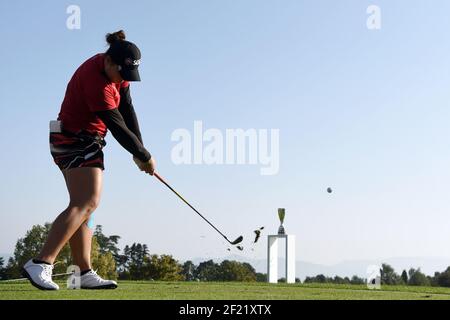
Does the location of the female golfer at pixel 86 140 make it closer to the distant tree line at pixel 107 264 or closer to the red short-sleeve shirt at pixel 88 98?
the red short-sleeve shirt at pixel 88 98

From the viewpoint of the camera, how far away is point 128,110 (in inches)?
265

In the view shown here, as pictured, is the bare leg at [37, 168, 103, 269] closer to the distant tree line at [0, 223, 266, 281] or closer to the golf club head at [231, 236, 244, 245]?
the golf club head at [231, 236, 244, 245]

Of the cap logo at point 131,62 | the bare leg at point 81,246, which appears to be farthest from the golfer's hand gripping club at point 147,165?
the cap logo at point 131,62

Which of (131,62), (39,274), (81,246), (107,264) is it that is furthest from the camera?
(107,264)

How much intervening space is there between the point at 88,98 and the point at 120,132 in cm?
45

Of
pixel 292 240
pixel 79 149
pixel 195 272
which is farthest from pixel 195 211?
pixel 195 272

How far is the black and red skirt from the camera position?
600cm

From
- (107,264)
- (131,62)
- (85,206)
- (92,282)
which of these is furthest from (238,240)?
(107,264)

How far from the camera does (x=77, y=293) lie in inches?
221

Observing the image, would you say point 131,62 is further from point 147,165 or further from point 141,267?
point 141,267

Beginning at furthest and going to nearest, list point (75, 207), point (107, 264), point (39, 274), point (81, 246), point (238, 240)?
point (107, 264)
point (238, 240)
point (81, 246)
point (75, 207)
point (39, 274)

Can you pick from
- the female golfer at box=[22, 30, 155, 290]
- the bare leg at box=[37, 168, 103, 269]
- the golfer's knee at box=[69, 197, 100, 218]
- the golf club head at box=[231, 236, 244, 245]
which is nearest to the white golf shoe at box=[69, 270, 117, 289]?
the female golfer at box=[22, 30, 155, 290]
